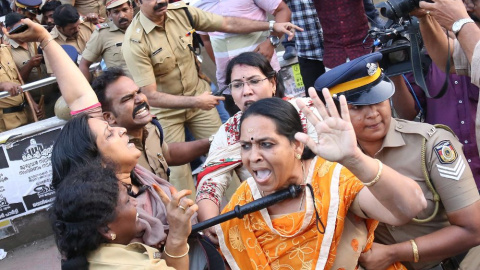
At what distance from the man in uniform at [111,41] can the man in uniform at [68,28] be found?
782mm

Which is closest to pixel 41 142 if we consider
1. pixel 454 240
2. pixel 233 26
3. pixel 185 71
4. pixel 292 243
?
pixel 185 71

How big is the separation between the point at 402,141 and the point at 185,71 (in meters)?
2.46

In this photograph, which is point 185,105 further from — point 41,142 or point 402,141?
point 402,141

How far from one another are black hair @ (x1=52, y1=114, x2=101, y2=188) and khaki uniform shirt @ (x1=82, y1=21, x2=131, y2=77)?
3053 millimetres

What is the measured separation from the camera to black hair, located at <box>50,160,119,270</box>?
2.08 m

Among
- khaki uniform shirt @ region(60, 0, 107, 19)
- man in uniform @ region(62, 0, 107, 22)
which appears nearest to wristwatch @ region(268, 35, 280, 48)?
man in uniform @ region(62, 0, 107, 22)

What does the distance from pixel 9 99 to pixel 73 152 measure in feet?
12.1

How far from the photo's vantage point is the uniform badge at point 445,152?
2.53 metres

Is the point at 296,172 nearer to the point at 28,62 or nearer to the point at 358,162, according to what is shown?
the point at 358,162

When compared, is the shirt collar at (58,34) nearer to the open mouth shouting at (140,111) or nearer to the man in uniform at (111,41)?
the man in uniform at (111,41)

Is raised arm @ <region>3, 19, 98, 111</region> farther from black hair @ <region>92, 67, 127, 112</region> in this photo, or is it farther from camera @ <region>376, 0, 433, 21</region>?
camera @ <region>376, 0, 433, 21</region>

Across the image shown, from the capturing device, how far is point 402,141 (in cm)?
265

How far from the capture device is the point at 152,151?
3.41 m

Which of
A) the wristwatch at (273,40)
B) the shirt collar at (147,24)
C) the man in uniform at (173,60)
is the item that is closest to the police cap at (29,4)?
the man in uniform at (173,60)
